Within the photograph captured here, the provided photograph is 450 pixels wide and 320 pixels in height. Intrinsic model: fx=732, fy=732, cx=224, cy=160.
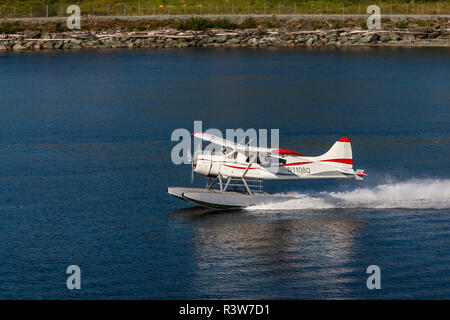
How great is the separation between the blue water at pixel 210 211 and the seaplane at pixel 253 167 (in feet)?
3.25

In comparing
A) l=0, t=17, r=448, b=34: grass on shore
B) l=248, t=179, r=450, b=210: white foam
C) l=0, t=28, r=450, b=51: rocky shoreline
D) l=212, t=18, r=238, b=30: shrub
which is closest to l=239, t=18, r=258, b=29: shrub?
l=0, t=17, r=448, b=34: grass on shore

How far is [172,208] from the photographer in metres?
44.0

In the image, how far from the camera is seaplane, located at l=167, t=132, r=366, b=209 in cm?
4175

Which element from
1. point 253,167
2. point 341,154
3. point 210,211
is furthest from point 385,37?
point 210,211

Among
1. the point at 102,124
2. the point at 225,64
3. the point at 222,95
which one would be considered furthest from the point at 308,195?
the point at 225,64

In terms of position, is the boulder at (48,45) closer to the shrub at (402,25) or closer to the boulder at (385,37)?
the boulder at (385,37)

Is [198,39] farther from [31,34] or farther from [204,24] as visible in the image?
[31,34]

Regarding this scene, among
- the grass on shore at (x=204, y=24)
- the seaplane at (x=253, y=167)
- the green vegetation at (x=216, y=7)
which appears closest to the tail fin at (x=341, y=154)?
the seaplane at (x=253, y=167)

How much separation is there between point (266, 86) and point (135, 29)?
62.2 meters

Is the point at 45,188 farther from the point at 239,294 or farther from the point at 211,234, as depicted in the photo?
the point at 239,294

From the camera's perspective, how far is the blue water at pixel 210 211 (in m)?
34.1

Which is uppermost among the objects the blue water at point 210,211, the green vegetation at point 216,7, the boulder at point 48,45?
the green vegetation at point 216,7

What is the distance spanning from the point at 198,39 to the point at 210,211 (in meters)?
108
